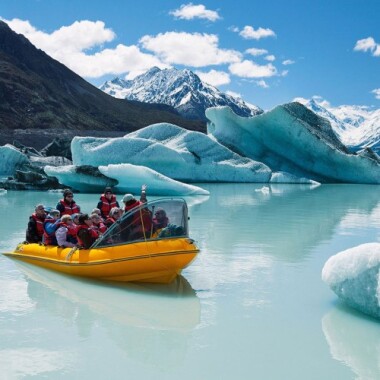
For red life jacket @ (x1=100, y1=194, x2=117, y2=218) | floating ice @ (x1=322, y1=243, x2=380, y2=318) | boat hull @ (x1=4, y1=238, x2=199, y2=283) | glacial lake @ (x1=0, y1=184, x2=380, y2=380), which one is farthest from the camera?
red life jacket @ (x1=100, y1=194, x2=117, y2=218)

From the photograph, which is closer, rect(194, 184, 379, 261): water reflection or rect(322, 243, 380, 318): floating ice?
rect(322, 243, 380, 318): floating ice

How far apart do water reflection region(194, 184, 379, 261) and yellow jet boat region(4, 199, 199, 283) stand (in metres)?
2.22

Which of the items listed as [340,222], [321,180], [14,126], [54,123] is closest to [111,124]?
[54,123]

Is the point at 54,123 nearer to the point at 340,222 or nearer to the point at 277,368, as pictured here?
the point at 340,222

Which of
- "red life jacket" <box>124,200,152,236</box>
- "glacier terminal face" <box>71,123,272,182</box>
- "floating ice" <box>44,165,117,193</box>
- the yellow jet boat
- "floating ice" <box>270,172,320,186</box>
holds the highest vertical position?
"glacier terminal face" <box>71,123,272,182</box>

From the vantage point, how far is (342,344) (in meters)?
4.03

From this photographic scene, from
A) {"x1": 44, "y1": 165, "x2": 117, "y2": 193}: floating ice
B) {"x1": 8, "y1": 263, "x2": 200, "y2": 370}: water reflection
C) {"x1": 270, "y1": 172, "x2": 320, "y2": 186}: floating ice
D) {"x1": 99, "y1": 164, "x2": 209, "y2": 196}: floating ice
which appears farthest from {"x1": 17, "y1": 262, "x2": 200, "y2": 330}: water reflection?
{"x1": 270, "y1": 172, "x2": 320, "y2": 186}: floating ice

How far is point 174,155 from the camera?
22.7 metres

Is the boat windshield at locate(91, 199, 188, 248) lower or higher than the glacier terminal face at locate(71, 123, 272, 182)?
lower

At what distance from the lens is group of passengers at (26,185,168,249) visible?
18.1 feet

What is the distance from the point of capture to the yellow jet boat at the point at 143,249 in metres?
5.40

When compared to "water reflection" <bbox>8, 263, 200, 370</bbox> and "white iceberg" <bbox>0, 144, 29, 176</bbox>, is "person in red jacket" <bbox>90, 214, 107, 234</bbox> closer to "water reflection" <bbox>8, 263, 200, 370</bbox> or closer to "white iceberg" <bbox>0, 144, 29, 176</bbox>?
"water reflection" <bbox>8, 263, 200, 370</bbox>

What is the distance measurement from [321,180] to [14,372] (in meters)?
27.7

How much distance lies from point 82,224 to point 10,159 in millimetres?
20363
